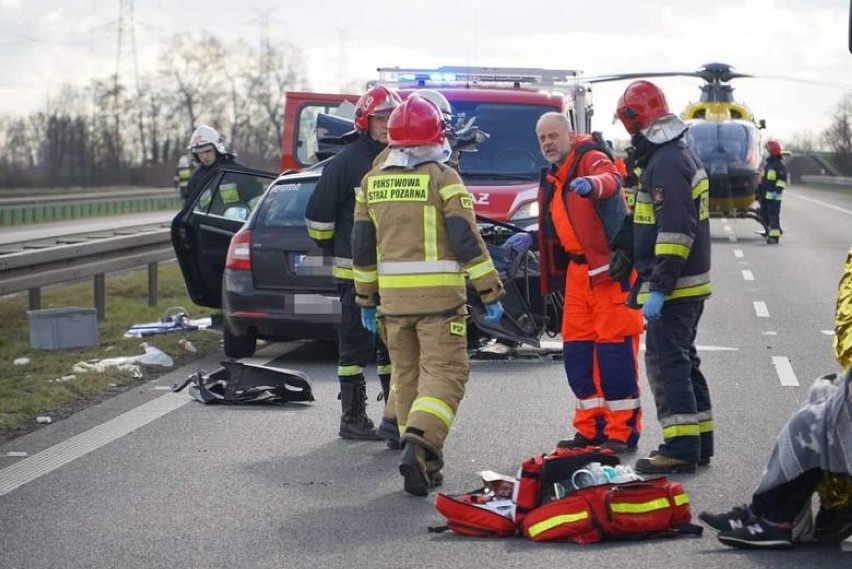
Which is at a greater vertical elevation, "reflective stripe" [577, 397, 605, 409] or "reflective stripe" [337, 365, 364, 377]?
"reflective stripe" [337, 365, 364, 377]

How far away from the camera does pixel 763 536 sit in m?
6.03

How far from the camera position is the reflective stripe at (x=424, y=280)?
760cm

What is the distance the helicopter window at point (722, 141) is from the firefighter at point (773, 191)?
216cm

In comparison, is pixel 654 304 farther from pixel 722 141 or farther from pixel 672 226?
pixel 722 141

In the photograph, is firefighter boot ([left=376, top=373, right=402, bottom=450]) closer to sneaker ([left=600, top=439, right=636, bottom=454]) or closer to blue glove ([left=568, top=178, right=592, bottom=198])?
sneaker ([left=600, top=439, right=636, bottom=454])

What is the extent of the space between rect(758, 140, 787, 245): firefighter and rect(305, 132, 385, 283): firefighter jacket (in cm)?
2094

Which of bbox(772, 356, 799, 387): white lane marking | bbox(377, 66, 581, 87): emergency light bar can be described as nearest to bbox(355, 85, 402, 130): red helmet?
bbox(772, 356, 799, 387): white lane marking

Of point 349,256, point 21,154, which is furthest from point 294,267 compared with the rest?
point 21,154

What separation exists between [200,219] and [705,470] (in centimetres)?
678

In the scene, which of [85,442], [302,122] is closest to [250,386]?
[85,442]

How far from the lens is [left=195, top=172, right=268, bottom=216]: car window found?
1402 cm

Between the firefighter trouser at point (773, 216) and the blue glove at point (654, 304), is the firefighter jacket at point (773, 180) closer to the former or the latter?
the firefighter trouser at point (773, 216)

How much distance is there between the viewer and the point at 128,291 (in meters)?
20.6

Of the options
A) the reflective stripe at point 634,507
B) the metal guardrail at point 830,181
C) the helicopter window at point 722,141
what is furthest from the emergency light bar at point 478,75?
the metal guardrail at point 830,181
